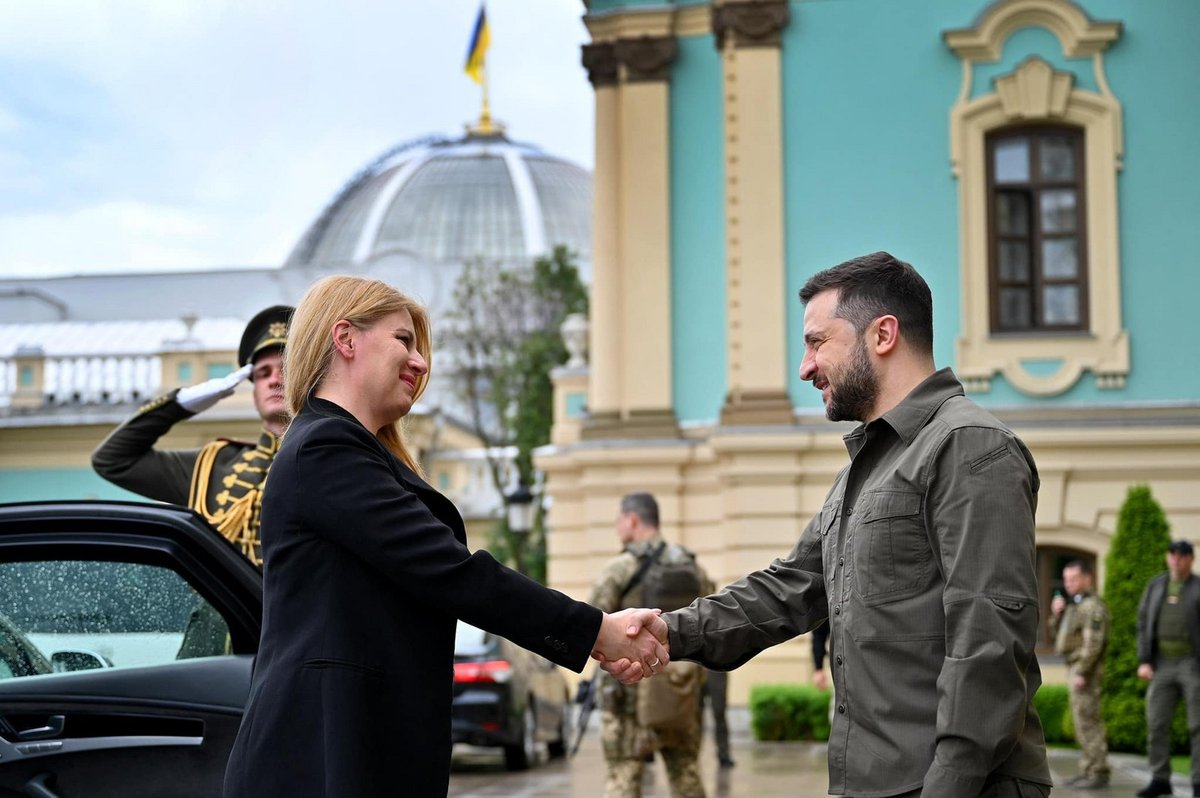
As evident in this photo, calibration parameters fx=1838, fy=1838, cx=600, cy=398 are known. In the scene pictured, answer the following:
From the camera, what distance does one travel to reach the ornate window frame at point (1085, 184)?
65.5 feet

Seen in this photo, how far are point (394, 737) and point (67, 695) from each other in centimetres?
145

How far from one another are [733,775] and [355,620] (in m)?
12.2

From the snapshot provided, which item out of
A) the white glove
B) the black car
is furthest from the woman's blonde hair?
the black car

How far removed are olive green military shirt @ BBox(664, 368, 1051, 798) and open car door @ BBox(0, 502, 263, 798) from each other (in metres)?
1.76

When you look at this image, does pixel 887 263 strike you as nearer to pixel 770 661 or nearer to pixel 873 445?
pixel 873 445

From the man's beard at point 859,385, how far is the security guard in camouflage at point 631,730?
6.08 metres

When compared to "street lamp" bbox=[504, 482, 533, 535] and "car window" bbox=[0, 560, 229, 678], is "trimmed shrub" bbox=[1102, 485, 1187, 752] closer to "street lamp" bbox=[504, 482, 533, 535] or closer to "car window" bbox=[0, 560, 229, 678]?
"street lamp" bbox=[504, 482, 533, 535]

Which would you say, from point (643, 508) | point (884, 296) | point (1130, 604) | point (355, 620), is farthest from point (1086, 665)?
point (355, 620)

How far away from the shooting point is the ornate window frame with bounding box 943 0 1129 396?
65.5 feet

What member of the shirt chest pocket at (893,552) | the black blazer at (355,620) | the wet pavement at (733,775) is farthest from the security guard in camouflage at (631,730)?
the black blazer at (355,620)

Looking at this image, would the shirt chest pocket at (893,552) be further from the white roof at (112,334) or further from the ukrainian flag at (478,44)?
the ukrainian flag at (478,44)

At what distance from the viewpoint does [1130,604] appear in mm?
18094

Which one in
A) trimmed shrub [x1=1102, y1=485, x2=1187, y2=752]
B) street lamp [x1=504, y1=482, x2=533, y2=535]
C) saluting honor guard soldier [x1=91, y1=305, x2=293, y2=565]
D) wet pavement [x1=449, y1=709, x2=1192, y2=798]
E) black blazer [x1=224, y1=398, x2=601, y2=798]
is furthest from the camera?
street lamp [x1=504, y1=482, x2=533, y2=535]

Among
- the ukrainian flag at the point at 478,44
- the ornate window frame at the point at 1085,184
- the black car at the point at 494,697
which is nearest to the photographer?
the black car at the point at 494,697
